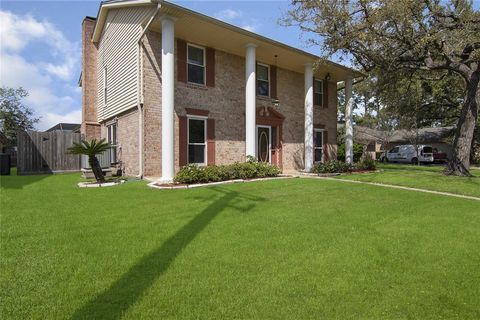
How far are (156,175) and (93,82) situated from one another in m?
9.64

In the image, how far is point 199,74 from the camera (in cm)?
1369

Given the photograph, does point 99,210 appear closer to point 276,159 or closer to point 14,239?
point 14,239

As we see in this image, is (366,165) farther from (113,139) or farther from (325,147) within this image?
(113,139)

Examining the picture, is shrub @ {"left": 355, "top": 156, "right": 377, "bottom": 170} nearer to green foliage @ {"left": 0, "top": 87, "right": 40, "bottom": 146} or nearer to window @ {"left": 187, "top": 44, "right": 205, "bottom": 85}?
window @ {"left": 187, "top": 44, "right": 205, "bottom": 85}

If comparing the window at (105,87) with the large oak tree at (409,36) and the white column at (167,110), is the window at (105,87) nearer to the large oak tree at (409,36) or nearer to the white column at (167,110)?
the white column at (167,110)

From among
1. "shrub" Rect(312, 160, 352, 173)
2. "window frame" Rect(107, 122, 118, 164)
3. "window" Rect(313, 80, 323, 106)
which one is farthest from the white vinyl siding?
"window" Rect(313, 80, 323, 106)

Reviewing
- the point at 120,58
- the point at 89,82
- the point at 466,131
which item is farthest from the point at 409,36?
the point at 89,82

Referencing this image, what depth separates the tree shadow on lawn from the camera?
2.90 meters

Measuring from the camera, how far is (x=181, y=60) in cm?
1301

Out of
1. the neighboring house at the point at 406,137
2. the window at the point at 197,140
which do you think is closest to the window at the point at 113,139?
the window at the point at 197,140

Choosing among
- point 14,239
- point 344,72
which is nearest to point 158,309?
point 14,239

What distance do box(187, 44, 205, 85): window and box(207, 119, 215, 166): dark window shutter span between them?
1662mm

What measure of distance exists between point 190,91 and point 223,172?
397cm

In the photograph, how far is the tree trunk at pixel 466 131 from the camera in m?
14.0
